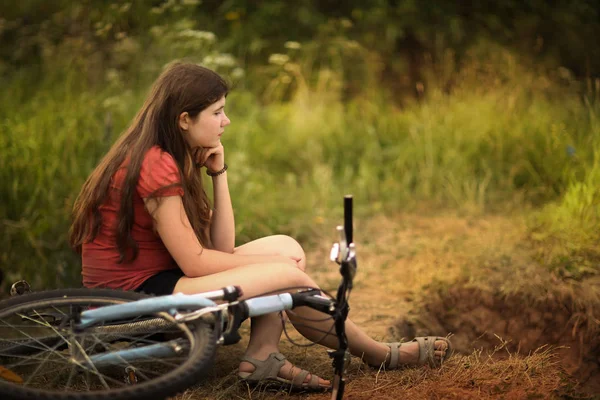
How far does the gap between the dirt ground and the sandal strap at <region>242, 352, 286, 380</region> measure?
6cm

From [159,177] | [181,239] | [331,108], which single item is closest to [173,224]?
[181,239]

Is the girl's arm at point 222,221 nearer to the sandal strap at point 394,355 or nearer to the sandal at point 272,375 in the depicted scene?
the sandal at point 272,375

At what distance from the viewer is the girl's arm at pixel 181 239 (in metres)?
2.71

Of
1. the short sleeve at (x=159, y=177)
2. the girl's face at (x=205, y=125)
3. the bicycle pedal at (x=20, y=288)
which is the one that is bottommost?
the bicycle pedal at (x=20, y=288)

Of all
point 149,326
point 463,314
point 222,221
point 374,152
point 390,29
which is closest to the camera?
point 149,326

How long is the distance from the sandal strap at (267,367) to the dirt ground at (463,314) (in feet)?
0.21

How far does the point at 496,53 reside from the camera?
23.6 feet

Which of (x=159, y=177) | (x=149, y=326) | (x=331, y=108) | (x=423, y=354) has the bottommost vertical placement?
(x=423, y=354)

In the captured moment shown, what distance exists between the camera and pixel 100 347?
288 cm

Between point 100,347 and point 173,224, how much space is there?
0.56 m

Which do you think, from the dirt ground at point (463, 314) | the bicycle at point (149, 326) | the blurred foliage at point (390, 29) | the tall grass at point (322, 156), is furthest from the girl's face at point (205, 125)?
the blurred foliage at point (390, 29)

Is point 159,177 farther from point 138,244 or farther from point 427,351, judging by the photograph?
point 427,351

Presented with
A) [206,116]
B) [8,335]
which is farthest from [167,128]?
[8,335]

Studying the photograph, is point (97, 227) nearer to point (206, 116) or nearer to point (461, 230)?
point (206, 116)
